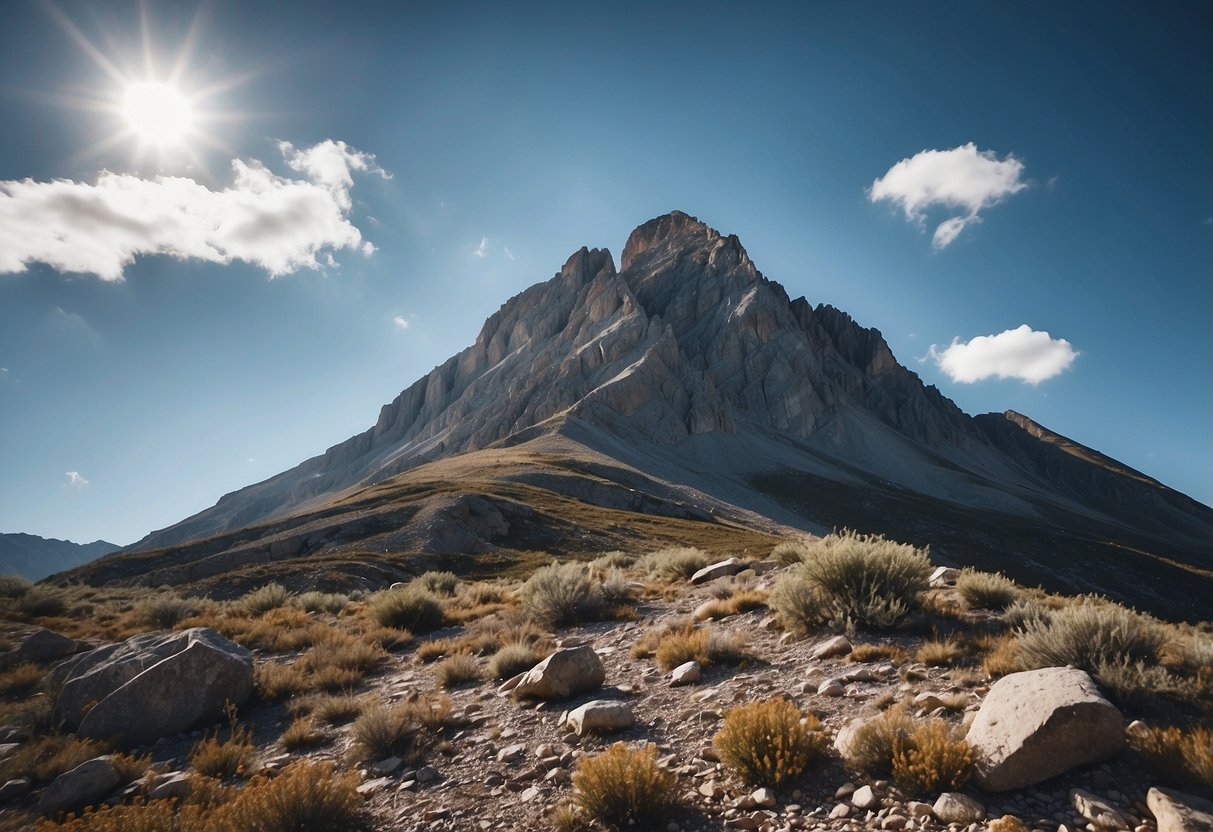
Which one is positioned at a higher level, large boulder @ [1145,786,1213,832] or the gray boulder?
large boulder @ [1145,786,1213,832]

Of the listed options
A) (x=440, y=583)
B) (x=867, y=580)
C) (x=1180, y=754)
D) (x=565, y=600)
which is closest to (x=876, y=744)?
(x=1180, y=754)

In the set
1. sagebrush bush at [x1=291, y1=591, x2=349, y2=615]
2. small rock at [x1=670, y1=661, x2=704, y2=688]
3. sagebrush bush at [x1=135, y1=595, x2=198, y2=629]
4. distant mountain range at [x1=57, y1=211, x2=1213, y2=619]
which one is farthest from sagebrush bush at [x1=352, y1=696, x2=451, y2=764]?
distant mountain range at [x1=57, y1=211, x2=1213, y2=619]

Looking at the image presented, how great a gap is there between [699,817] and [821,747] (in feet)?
4.33

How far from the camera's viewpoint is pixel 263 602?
674 inches

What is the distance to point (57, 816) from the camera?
5707mm

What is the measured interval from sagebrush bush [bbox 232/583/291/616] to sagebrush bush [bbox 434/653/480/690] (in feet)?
35.8

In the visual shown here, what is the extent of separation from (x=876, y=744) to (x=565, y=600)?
7964 mm

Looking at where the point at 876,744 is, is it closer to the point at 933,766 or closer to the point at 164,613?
the point at 933,766

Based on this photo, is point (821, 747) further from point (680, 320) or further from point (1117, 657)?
point (680, 320)

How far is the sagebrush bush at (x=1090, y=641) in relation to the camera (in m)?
5.71

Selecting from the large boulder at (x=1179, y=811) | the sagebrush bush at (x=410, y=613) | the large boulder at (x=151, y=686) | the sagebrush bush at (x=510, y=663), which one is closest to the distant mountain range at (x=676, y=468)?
the sagebrush bush at (x=410, y=613)

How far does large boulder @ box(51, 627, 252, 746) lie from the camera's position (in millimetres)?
7797

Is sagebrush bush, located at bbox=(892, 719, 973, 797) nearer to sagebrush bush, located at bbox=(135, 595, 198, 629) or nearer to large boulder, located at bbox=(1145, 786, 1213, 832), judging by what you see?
large boulder, located at bbox=(1145, 786, 1213, 832)

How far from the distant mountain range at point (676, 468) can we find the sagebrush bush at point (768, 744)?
29789mm
